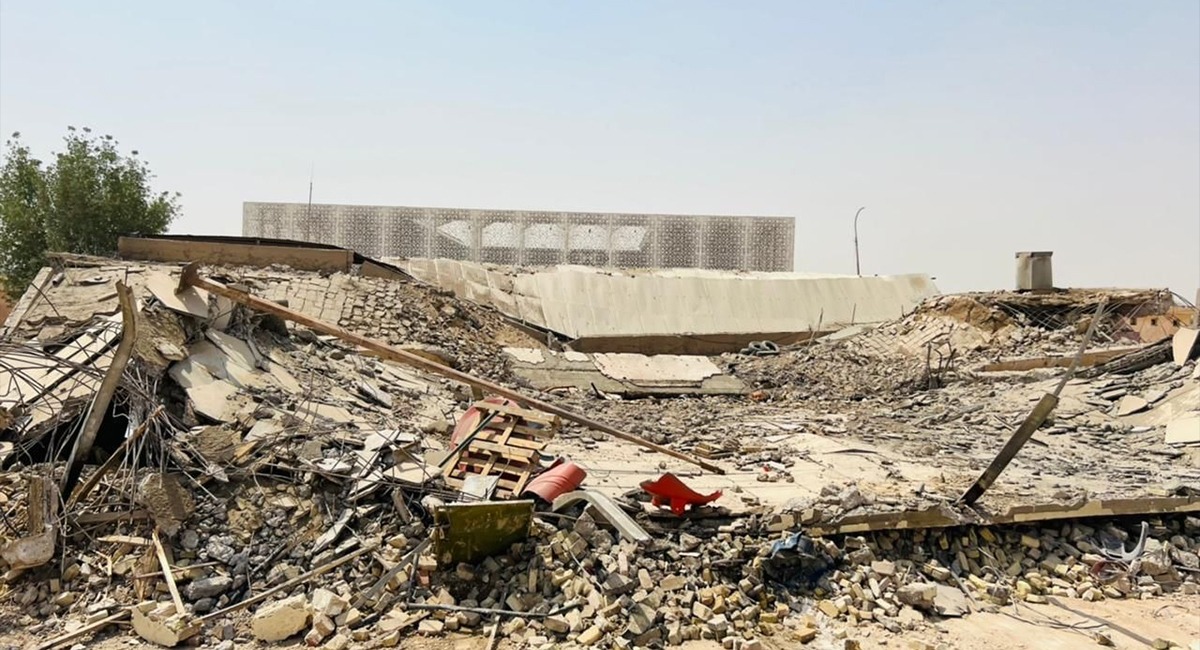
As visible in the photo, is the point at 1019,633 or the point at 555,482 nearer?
the point at 1019,633

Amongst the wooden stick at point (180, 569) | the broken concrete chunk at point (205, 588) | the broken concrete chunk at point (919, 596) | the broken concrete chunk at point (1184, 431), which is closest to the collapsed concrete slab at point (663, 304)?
the broken concrete chunk at point (1184, 431)

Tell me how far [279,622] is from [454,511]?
1.09 m

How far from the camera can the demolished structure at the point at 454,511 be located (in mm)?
4227

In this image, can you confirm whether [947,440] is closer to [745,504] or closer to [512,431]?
[745,504]

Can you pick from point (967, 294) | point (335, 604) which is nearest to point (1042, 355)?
point (967, 294)

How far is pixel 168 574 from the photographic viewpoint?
4250 mm

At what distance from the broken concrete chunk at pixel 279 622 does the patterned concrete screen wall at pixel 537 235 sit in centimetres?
2141

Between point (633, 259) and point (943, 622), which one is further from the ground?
point (633, 259)

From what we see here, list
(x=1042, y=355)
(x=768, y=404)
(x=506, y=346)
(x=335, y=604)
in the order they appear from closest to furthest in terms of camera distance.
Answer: (x=335, y=604), (x=768, y=404), (x=1042, y=355), (x=506, y=346)

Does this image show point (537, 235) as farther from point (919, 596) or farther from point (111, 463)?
point (919, 596)

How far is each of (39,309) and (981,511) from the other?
29.9ft

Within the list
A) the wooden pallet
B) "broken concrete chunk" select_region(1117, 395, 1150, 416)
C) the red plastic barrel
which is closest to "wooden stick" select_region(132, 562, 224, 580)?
the wooden pallet

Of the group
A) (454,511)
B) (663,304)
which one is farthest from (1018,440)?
(663,304)

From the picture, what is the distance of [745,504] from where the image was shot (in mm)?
5504
